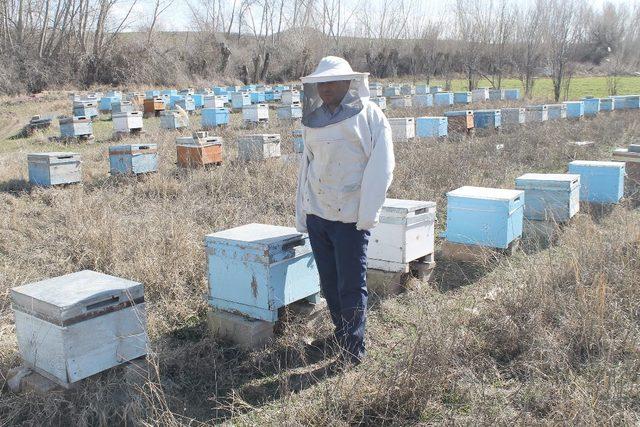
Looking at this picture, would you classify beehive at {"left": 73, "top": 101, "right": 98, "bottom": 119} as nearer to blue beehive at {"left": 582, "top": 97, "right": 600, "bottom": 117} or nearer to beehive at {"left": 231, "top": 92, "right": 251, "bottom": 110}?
beehive at {"left": 231, "top": 92, "right": 251, "bottom": 110}

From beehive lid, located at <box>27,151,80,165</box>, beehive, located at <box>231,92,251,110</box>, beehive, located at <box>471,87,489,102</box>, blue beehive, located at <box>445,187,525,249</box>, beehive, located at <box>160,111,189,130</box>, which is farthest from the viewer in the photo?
beehive, located at <box>471,87,489,102</box>

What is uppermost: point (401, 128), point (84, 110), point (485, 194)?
point (84, 110)

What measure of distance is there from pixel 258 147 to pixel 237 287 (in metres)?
6.13

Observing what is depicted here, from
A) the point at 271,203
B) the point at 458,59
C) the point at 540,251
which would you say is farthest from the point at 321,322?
the point at 458,59

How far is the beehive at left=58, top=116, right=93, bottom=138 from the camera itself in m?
13.4

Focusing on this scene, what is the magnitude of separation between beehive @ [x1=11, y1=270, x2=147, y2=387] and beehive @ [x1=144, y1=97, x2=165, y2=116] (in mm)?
17705

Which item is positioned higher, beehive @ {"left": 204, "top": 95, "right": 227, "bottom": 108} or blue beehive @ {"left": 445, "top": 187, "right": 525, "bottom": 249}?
beehive @ {"left": 204, "top": 95, "right": 227, "bottom": 108}

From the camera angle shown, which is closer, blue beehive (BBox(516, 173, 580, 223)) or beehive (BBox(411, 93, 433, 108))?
blue beehive (BBox(516, 173, 580, 223))

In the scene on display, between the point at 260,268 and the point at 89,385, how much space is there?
1135 millimetres

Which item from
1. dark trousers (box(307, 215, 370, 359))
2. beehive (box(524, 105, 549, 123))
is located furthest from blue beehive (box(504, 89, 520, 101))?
dark trousers (box(307, 215, 370, 359))

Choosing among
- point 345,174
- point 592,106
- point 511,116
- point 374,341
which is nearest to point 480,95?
point 592,106

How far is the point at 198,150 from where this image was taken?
9.25 metres

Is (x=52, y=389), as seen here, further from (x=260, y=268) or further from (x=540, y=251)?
(x=540, y=251)

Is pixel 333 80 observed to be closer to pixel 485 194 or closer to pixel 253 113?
pixel 485 194
